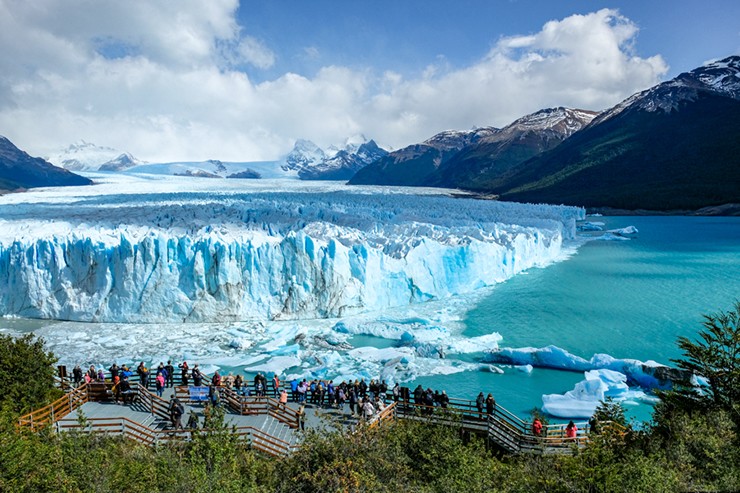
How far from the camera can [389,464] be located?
20.6ft

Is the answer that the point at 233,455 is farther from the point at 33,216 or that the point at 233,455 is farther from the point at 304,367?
the point at 33,216

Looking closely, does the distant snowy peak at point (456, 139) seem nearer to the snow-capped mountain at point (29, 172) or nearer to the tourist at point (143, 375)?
the snow-capped mountain at point (29, 172)

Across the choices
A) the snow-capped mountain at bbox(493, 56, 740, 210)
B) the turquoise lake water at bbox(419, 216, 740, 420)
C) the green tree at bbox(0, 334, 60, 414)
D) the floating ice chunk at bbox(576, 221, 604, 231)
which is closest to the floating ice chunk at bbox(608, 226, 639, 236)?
the floating ice chunk at bbox(576, 221, 604, 231)

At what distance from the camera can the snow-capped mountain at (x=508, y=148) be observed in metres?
114

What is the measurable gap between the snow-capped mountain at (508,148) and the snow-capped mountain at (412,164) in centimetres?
852

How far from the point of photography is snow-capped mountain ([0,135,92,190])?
3406 inches

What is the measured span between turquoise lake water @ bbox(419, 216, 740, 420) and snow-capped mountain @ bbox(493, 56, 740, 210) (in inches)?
1250

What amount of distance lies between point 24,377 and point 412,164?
135649mm

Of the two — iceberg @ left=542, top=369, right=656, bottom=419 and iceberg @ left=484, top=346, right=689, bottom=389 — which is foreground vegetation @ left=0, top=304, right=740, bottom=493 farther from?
iceberg @ left=484, top=346, right=689, bottom=389

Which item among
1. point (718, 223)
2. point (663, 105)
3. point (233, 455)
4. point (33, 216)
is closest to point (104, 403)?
point (233, 455)

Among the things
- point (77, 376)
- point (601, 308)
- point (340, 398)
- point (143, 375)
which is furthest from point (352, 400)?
point (601, 308)

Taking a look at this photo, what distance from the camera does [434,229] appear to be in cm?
2394

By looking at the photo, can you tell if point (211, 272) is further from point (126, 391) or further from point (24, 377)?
point (24, 377)

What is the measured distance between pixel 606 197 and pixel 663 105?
37243 mm
